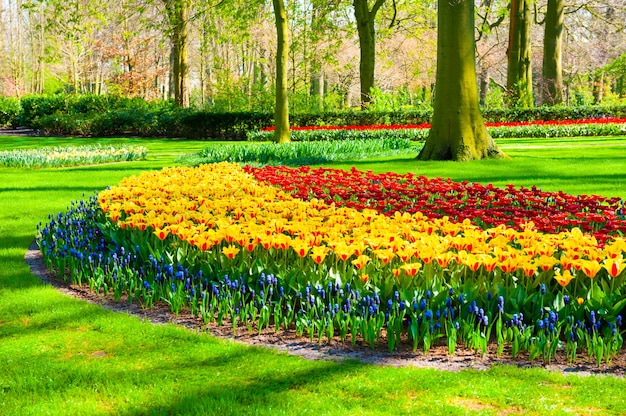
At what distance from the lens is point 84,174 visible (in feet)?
41.7

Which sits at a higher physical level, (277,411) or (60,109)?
(60,109)

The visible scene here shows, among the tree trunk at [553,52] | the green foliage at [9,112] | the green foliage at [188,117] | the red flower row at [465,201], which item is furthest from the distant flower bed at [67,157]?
the green foliage at [9,112]

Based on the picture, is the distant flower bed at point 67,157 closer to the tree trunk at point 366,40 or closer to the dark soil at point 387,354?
the dark soil at point 387,354

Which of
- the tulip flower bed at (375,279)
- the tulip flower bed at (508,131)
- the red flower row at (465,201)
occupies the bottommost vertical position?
the tulip flower bed at (375,279)

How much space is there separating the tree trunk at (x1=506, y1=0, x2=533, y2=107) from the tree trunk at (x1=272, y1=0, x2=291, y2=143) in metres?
9.33

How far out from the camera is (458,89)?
485 inches

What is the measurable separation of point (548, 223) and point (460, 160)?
258 inches

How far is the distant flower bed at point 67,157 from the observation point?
1391 centimetres

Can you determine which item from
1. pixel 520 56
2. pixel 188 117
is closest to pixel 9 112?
pixel 188 117

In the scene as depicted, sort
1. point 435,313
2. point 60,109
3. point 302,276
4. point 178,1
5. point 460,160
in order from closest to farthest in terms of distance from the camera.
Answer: point 435,313
point 302,276
point 460,160
point 178,1
point 60,109

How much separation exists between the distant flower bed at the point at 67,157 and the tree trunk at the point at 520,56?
13566mm

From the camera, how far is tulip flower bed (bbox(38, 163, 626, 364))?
3732 mm

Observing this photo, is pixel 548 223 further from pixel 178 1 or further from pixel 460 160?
pixel 178 1

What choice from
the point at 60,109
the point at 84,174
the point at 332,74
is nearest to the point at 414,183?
the point at 84,174
